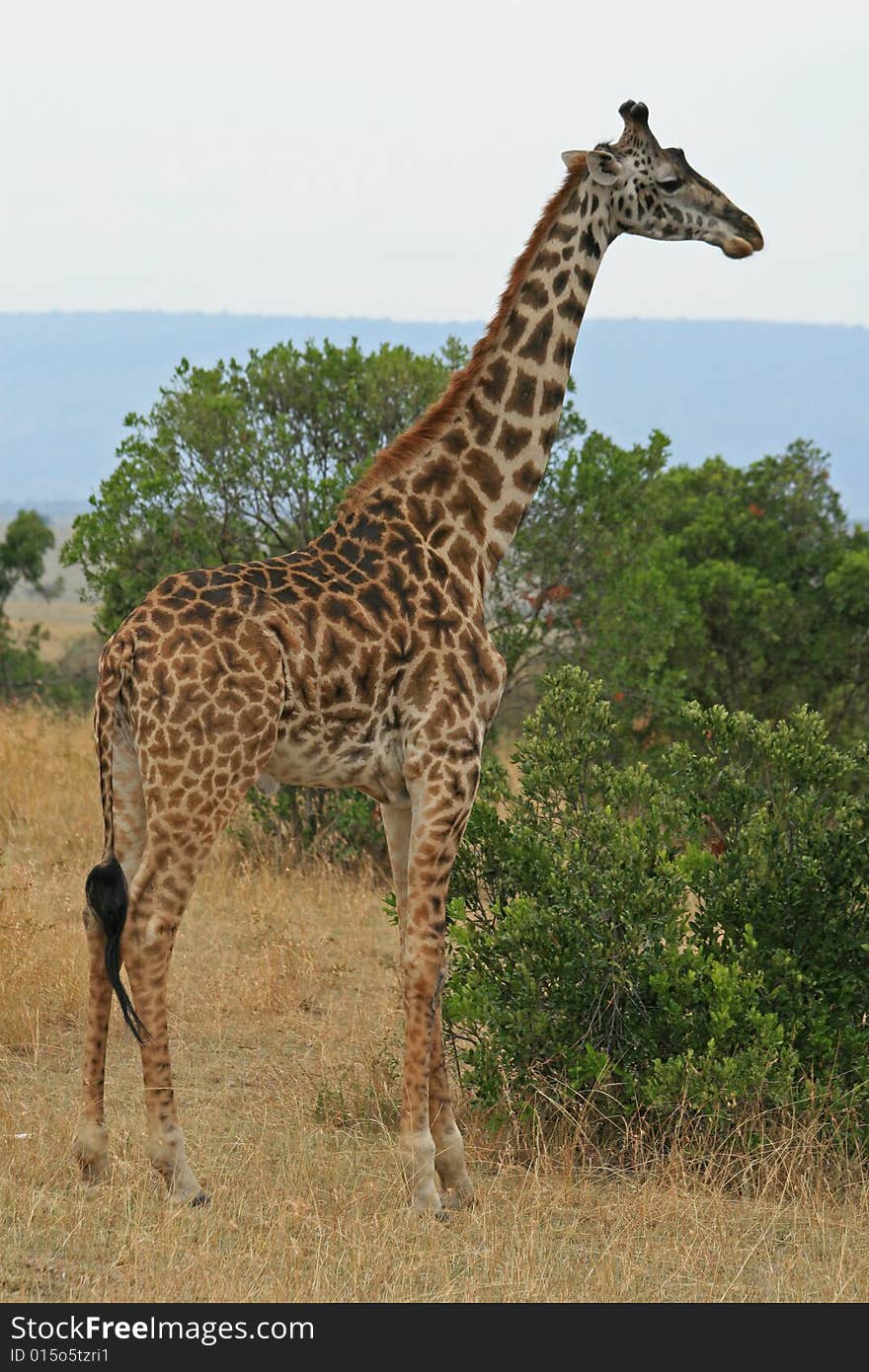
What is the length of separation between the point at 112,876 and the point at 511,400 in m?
2.52

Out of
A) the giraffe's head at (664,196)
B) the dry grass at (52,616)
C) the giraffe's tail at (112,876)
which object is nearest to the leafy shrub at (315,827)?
the giraffe's tail at (112,876)

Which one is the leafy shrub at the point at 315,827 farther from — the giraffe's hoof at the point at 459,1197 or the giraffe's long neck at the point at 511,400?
the giraffe's hoof at the point at 459,1197

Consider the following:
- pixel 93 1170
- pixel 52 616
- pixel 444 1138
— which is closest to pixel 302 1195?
pixel 444 1138

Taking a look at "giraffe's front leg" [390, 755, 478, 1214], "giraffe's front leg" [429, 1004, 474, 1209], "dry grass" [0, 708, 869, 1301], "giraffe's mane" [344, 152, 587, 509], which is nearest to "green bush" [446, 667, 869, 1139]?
"dry grass" [0, 708, 869, 1301]

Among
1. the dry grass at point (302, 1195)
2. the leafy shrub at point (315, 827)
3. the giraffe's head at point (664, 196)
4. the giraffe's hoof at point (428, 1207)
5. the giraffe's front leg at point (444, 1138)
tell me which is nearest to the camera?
the dry grass at point (302, 1195)

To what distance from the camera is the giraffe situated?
219 inches

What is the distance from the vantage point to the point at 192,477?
11531mm

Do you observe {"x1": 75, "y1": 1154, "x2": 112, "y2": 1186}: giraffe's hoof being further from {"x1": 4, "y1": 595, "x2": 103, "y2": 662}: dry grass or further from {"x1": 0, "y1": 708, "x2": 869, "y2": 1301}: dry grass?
{"x1": 4, "y1": 595, "x2": 103, "y2": 662}: dry grass

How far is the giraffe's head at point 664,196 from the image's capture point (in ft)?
21.2

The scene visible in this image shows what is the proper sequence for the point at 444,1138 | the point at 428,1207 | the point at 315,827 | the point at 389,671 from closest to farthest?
the point at 428,1207, the point at 389,671, the point at 444,1138, the point at 315,827

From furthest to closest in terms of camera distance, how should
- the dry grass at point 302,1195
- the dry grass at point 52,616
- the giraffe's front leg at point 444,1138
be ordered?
the dry grass at point 52,616 → the giraffe's front leg at point 444,1138 → the dry grass at point 302,1195

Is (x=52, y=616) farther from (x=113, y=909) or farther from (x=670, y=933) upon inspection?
(x=113, y=909)

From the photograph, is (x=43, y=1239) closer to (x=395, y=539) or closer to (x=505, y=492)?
(x=395, y=539)

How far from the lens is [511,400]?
6.41 m
